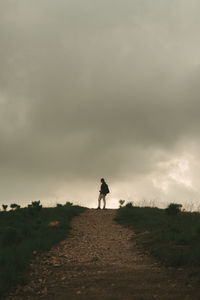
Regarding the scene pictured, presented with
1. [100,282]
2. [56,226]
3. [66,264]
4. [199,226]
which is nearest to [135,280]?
[100,282]

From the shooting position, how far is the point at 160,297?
5.95 m

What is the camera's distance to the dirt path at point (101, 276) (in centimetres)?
628

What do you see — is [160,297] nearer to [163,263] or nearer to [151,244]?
[163,263]

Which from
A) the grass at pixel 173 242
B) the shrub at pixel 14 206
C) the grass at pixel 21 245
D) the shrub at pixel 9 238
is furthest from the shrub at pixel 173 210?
the shrub at pixel 14 206

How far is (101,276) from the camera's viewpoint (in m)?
7.48

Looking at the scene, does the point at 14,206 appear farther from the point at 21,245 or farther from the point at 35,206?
the point at 21,245

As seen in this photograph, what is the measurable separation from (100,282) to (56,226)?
8.60 metres

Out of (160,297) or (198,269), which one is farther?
(198,269)

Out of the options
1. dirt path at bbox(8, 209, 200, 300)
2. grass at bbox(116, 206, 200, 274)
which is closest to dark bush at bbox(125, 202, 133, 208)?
grass at bbox(116, 206, 200, 274)

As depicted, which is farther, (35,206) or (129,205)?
(129,205)

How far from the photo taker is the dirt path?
20.6ft

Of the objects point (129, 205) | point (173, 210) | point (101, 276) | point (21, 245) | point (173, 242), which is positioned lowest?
point (101, 276)

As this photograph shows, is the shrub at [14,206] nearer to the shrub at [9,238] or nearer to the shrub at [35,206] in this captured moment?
the shrub at [35,206]

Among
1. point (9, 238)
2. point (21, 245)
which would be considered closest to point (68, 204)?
point (9, 238)
